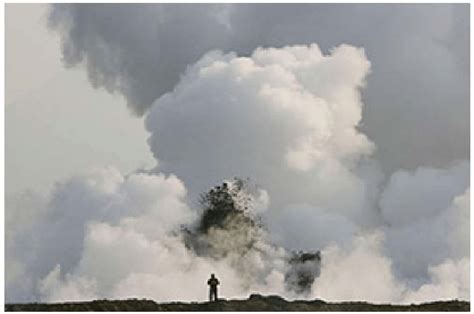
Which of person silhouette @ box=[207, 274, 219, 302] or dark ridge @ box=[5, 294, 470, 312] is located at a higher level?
person silhouette @ box=[207, 274, 219, 302]

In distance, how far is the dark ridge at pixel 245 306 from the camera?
25.6 meters

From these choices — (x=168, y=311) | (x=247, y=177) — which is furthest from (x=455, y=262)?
(x=168, y=311)

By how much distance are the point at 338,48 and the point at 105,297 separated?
346 inches

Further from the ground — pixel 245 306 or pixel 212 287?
pixel 212 287

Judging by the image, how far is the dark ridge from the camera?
2564cm

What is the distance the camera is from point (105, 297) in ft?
84.9

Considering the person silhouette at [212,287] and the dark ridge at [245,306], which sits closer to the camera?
the dark ridge at [245,306]

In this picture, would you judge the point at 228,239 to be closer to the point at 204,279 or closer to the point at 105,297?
the point at 204,279

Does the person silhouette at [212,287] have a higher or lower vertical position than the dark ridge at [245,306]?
higher

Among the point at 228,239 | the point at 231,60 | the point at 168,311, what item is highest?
the point at 231,60

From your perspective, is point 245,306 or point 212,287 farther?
point 212,287

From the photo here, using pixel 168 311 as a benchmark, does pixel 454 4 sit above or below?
above

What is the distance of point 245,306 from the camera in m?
25.8

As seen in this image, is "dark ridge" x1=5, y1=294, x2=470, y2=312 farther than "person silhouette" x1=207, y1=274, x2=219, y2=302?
No
